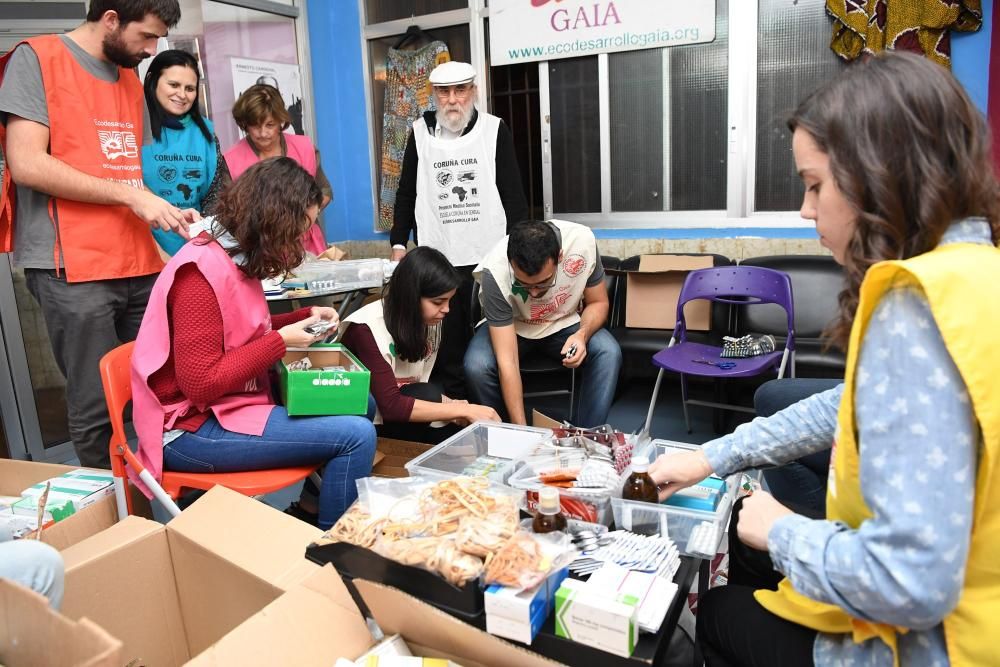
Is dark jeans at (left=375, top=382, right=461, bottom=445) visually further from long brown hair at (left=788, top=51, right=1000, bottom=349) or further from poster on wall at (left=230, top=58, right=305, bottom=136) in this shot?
poster on wall at (left=230, top=58, right=305, bottom=136)

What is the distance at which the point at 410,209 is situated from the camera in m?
3.88

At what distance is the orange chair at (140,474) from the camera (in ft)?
5.67

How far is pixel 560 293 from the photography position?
119 inches

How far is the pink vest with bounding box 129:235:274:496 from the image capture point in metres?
1.73

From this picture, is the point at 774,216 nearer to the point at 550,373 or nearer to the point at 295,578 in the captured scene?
the point at 550,373

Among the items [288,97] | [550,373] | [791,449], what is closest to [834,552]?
[791,449]

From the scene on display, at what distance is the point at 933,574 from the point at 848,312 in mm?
343

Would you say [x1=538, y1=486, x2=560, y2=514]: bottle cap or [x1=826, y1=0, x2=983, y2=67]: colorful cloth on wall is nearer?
[x1=538, y1=486, x2=560, y2=514]: bottle cap

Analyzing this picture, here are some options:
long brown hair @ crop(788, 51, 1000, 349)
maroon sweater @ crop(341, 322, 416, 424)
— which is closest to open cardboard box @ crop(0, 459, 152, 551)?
maroon sweater @ crop(341, 322, 416, 424)

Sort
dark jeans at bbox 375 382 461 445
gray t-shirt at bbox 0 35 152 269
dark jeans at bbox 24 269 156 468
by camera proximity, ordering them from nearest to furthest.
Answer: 1. gray t-shirt at bbox 0 35 152 269
2. dark jeans at bbox 24 269 156 468
3. dark jeans at bbox 375 382 461 445

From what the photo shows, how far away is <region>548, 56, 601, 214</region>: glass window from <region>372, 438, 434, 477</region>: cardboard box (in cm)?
274

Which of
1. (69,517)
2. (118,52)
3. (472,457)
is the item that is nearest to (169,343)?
(69,517)

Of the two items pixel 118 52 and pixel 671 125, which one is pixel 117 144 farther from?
pixel 671 125

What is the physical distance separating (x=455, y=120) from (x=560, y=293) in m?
1.20
